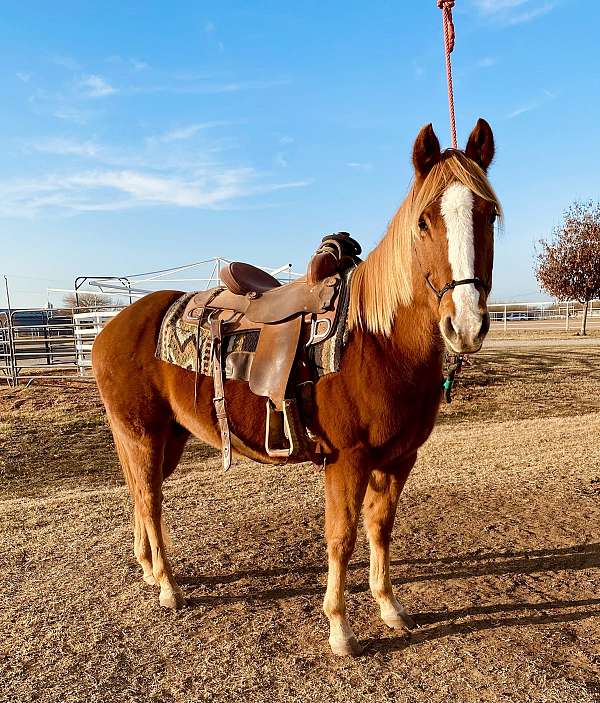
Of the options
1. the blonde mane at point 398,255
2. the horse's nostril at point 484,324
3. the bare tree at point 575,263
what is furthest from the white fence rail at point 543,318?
the horse's nostril at point 484,324

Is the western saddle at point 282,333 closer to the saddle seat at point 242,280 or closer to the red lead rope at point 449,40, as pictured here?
the saddle seat at point 242,280

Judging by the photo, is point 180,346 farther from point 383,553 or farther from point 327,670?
point 327,670

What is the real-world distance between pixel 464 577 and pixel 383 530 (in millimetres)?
853

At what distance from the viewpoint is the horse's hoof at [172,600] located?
126 inches

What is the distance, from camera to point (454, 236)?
6.84 feet

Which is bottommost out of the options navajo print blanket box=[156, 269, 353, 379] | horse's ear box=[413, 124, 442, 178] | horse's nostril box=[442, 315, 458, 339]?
navajo print blanket box=[156, 269, 353, 379]

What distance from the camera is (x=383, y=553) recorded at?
303 cm

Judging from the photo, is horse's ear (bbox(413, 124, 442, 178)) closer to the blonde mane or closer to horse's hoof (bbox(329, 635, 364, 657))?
the blonde mane

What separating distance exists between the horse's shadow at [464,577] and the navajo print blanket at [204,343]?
1.39m

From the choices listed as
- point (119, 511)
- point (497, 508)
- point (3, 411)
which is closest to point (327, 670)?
point (497, 508)

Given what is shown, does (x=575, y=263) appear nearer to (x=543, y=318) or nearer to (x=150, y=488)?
(x=543, y=318)

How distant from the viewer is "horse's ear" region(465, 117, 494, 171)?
7.79 ft

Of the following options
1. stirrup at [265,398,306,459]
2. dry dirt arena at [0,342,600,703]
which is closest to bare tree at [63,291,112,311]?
dry dirt arena at [0,342,600,703]

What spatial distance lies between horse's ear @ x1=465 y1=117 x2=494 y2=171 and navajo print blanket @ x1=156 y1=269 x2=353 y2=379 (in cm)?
81
